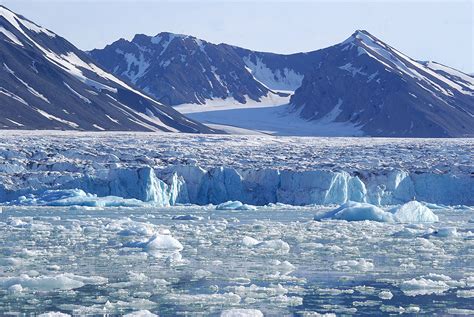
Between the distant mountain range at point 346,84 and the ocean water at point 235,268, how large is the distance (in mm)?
111817

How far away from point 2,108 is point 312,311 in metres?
89.8

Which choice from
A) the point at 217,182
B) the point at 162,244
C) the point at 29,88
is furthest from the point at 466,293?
the point at 29,88

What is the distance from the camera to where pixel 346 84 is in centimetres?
15875

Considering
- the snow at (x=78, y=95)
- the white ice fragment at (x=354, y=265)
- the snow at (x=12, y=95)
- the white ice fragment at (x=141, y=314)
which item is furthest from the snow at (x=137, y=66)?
the white ice fragment at (x=141, y=314)

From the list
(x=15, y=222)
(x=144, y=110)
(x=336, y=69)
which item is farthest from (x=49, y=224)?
(x=336, y=69)

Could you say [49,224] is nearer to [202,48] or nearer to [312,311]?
[312,311]

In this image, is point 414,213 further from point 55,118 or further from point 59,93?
point 59,93

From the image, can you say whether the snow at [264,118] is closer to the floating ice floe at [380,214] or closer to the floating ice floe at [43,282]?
the floating ice floe at [380,214]

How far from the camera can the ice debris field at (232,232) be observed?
1297 centimetres

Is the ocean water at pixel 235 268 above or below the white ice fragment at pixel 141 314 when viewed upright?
below

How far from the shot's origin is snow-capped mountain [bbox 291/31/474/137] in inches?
5394

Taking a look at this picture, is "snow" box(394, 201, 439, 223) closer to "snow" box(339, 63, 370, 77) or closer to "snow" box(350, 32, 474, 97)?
"snow" box(350, 32, 474, 97)

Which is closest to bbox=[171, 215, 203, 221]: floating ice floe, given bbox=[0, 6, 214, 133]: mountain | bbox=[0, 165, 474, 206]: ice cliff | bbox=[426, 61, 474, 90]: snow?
bbox=[0, 165, 474, 206]: ice cliff

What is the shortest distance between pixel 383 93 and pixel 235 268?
134420mm
